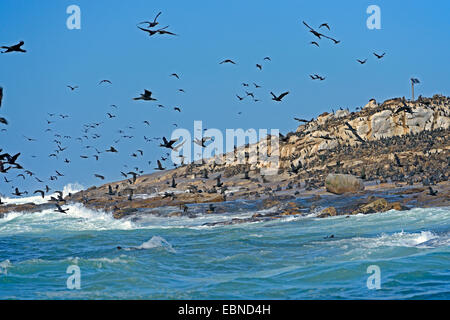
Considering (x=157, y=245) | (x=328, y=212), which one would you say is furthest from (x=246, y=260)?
(x=328, y=212)

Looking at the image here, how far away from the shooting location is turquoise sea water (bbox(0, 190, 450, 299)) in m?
16.8

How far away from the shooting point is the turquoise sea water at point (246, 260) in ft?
55.2

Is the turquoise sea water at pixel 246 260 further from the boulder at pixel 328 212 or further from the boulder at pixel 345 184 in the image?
the boulder at pixel 345 184

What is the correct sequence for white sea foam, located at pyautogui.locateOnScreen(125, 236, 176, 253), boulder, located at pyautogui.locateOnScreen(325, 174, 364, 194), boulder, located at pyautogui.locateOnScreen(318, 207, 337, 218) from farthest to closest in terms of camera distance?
boulder, located at pyautogui.locateOnScreen(325, 174, 364, 194) < boulder, located at pyautogui.locateOnScreen(318, 207, 337, 218) < white sea foam, located at pyautogui.locateOnScreen(125, 236, 176, 253)

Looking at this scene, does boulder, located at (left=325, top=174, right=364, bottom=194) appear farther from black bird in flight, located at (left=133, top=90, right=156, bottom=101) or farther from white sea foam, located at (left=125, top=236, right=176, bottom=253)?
black bird in flight, located at (left=133, top=90, right=156, bottom=101)

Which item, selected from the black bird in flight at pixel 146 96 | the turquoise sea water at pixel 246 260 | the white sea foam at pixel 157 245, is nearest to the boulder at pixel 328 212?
the turquoise sea water at pixel 246 260

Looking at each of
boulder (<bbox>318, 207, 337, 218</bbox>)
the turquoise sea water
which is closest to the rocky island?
boulder (<bbox>318, 207, 337, 218</bbox>)

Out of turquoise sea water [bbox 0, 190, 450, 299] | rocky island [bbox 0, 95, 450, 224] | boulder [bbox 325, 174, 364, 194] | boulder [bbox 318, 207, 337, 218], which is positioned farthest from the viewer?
boulder [bbox 325, 174, 364, 194]

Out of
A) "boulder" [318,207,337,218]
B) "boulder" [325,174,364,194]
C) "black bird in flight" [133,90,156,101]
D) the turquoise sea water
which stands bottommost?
the turquoise sea water

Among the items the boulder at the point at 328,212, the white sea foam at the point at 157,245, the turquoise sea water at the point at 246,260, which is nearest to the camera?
the turquoise sea water at the point at 246,260

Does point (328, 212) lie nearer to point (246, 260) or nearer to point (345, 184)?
point (345, 184)

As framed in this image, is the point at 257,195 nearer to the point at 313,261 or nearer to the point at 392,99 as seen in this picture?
the point at 313,261

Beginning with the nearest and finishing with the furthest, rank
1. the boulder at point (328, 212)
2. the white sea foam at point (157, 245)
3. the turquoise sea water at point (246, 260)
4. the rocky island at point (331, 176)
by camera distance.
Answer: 1. the turquoise sea water at point (246, 260)
2. the white sea foam at point (157, 245)
3. the boulder at point (328, 212)
4. the rocky island at point (331, 176)
